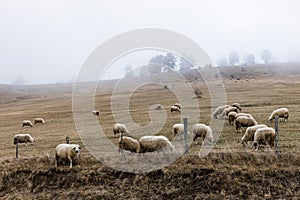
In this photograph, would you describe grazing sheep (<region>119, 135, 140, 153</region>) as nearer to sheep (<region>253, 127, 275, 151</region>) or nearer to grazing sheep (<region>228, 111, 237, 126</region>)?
sheep (<region>253, 127, 275, 151</region>)

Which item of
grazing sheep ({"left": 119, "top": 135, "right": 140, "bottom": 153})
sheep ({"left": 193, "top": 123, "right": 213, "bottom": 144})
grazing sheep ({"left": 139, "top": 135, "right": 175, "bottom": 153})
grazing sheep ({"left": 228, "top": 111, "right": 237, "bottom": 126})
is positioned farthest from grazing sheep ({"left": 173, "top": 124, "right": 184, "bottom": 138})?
grazing sheep ({"left": 228, "top": 111, "right": 237, "bottom": 126})

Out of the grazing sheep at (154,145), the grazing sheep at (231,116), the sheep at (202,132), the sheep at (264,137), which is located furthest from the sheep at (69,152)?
the grazing sheep at (231,116)

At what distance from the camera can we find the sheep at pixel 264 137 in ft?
52.4

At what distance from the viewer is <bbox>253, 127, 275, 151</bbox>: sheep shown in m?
16.0

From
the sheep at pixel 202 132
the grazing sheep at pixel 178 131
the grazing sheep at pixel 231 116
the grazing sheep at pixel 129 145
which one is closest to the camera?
the grazing sheep at pixel 129 145

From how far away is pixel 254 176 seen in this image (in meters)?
12.9

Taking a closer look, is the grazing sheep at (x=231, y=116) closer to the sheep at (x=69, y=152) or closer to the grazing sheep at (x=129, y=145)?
the grazing sheep at (x=129, y=145)

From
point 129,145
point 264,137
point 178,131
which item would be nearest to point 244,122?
point 178,131

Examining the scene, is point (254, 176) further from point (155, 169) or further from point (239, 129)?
point (239, 129)

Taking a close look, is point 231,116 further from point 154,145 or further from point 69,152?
point 69,152

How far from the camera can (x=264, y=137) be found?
1603 cm

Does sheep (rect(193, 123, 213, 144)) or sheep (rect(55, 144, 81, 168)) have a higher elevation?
sheep (rect(193, 123, 213, 144))

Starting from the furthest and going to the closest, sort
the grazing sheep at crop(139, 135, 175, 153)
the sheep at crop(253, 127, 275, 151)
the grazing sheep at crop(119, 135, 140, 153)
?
1. the grazing sheep at crop(119, 135, 140, 153)
2. the grazing sheep at crop(139, 135, 175, 153)
3. the sheep at crop(253, 127, 275, 151)

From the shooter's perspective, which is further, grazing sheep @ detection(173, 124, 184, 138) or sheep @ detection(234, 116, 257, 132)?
sheep @ detection(234, 116, 257, 132)
